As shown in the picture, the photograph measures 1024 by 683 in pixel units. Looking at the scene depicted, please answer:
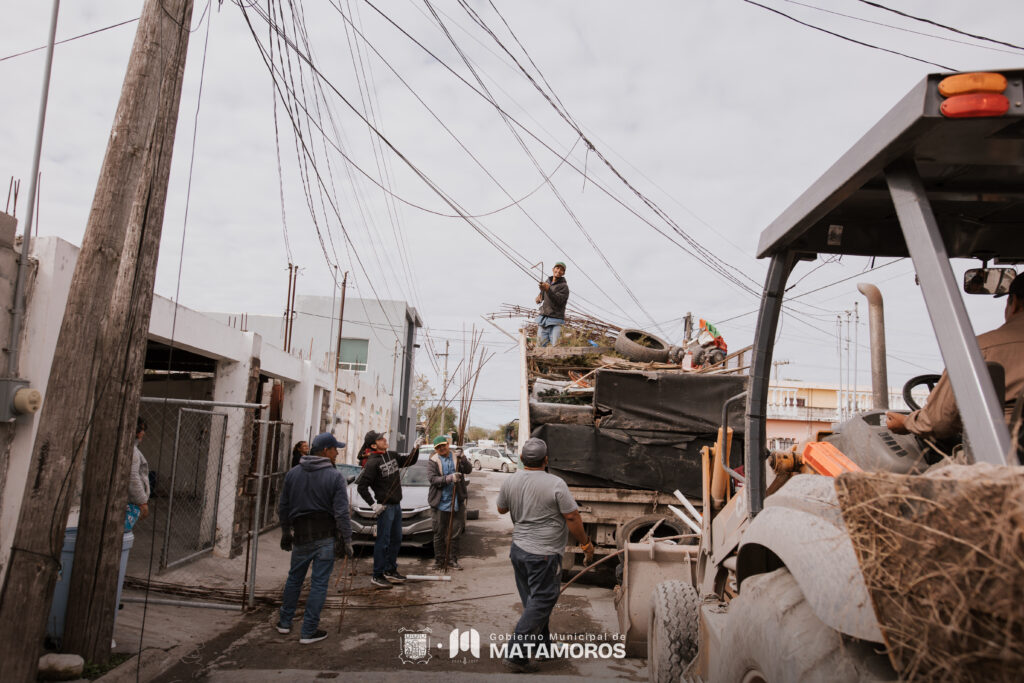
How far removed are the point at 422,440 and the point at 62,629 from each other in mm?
5208

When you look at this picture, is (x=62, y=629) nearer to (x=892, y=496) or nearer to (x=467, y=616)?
(x=467, y=616)

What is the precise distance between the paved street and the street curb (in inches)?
1.3

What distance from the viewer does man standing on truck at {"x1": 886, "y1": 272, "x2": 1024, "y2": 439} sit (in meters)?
2.25

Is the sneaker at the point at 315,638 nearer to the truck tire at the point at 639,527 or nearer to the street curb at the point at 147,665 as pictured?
the street curb at the point at 147,665

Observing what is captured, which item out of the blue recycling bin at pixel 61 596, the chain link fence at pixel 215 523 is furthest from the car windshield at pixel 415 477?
the blue recycling bin at pixel 61 596

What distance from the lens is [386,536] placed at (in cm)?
877

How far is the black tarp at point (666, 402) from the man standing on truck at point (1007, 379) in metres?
6.41

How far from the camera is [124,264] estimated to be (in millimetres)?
5129

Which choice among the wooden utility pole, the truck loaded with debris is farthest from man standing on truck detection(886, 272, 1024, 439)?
the truck loaded with debris

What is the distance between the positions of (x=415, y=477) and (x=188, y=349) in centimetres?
498

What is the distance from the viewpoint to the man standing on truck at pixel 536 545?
5.32 metres

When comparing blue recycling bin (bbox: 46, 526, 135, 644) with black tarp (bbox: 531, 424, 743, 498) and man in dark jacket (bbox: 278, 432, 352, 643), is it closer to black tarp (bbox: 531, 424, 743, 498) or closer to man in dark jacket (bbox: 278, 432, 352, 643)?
man in dark jacket (bbox: 278, 432, 352, 643)

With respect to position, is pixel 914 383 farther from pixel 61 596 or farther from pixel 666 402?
pixel 666 402

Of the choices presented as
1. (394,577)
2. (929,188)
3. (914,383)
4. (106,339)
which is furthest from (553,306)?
(929,188)
